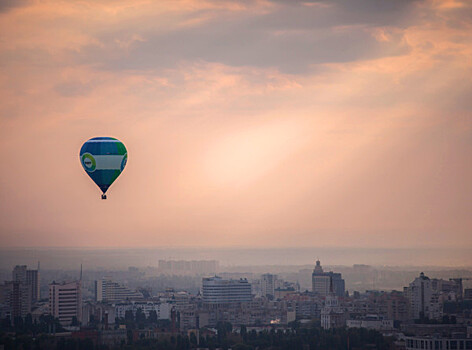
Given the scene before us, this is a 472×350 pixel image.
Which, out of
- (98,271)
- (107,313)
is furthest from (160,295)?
(107,313)

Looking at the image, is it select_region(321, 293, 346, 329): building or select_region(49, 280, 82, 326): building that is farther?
select_region(49, 280, 82, 326): building

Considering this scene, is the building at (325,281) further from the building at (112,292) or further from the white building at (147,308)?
the white building at (147,308)

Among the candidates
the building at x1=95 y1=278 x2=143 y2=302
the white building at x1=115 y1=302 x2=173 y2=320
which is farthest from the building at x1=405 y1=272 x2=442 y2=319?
the building at x1=95 y1=278 x2=143 y2=302

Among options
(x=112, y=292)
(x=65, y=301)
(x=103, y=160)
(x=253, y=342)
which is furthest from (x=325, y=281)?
(x=103, y=160)

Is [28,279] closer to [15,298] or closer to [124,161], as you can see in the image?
[15,298]

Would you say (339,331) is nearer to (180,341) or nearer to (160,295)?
(180,341)

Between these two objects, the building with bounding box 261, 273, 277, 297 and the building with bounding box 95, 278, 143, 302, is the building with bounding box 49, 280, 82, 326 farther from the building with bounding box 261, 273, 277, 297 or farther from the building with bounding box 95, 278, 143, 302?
the building with bounding box 261, 273, 277, 297
